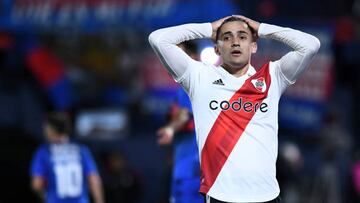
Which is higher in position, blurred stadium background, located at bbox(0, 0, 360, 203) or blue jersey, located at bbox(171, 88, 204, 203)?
blue jersey, located at bbox(171, 88, 204, 203)

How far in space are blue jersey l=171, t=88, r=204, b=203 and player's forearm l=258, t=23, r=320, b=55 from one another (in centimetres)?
222

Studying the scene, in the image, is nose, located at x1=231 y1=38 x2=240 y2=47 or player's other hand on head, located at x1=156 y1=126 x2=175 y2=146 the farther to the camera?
player's other hand on head, located at x1=156 y1=126 x2=175 y2=146

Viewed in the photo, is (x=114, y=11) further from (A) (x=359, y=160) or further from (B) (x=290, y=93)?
(A) (x=359, y=160)

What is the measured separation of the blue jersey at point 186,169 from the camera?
28.9ft

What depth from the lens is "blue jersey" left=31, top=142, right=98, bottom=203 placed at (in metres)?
10.3

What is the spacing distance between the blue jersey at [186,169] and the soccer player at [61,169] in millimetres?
1756

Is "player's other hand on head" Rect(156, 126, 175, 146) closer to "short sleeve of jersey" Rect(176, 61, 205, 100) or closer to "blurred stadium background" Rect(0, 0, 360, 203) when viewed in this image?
"short sleeve of jersey" Rect(176, 61, 205, 100)

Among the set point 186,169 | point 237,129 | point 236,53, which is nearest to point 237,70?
point 236,53

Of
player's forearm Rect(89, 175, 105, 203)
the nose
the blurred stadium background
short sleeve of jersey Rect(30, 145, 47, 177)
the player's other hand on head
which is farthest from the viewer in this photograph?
the blurred stadium background

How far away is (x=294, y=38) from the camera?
6.63 metres

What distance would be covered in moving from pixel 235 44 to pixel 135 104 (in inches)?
414

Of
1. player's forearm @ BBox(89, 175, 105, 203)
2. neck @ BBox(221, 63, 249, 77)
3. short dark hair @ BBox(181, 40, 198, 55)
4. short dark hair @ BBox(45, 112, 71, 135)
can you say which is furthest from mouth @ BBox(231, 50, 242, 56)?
player's forearm @ BBox(89, 175, 105, 203)

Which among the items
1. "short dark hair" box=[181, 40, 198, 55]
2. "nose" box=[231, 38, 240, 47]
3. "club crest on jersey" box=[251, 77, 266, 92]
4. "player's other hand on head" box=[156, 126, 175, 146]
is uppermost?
"nose" box=[231, 38, 240, 47]

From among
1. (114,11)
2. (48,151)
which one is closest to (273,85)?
(48,151)
